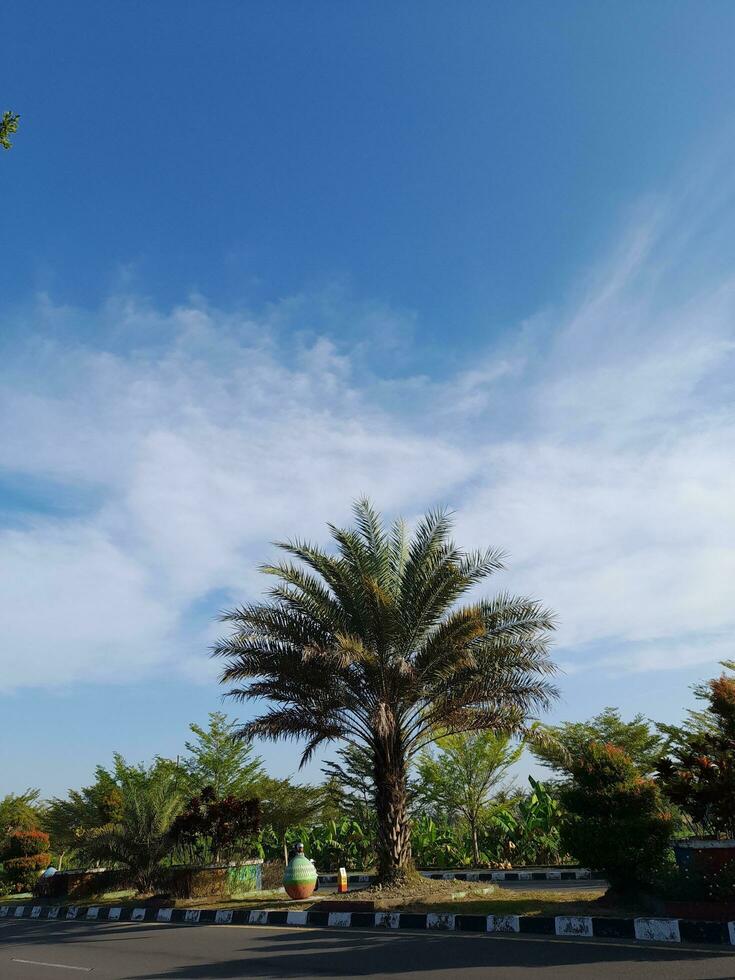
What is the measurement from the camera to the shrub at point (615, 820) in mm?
11711

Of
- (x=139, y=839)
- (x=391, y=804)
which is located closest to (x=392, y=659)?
(x=391, y=804)

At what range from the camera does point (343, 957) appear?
934 cm

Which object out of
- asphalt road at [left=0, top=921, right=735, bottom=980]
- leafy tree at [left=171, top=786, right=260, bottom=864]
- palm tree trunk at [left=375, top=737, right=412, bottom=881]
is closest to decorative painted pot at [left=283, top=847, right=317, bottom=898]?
palm tree trunk at [left=375, top=737, right=412, bottom=881]

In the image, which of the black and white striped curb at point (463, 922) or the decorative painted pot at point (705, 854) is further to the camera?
the decorative painted pot at point (705, 854)

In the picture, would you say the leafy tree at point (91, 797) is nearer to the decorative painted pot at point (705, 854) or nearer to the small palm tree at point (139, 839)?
the small palm tree at point (139, 839)

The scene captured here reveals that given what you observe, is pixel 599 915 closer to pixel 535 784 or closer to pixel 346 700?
pixel 346 700

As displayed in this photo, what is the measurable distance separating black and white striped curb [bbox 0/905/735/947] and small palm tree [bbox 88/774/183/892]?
177cm

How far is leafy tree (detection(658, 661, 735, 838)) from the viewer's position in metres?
11.0

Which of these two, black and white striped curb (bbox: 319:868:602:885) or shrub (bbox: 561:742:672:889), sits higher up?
shrub (bbox: 561:742:672:889)

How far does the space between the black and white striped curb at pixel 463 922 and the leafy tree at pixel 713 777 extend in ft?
7.03

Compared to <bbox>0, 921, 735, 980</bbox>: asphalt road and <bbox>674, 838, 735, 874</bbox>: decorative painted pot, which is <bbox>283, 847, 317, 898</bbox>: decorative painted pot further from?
<bbox>674, 838, 735, 874</bbox>: decorative painted pot

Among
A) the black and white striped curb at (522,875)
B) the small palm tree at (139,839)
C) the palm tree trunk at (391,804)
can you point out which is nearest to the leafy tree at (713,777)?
the palm tree trunk at (391,804)

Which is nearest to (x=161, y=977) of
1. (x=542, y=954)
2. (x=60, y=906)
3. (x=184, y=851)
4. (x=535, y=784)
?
(x=542, y=954)

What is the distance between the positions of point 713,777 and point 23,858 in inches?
982
